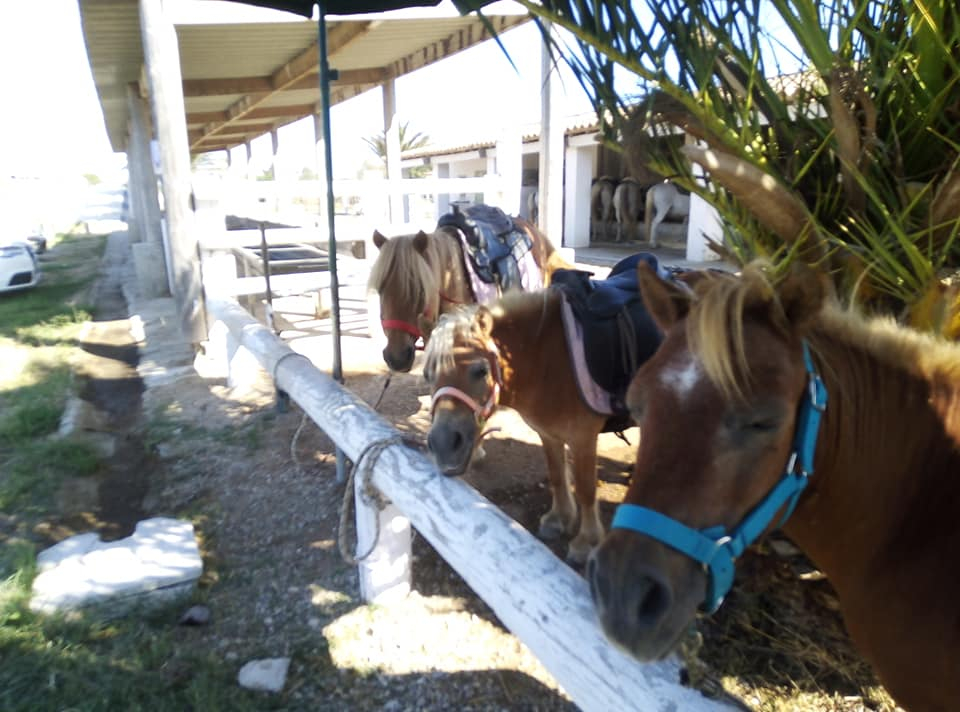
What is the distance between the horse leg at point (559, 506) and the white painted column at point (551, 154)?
289cm

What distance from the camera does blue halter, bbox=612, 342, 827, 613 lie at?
1109 mm

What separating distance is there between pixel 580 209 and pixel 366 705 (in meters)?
15.5

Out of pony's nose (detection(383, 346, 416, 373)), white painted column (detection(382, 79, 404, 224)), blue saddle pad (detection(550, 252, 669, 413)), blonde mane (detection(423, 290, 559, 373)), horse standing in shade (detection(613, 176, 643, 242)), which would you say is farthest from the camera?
horse standing in shade (detection(613, 176, 643, 242))

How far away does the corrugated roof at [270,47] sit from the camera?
626cm

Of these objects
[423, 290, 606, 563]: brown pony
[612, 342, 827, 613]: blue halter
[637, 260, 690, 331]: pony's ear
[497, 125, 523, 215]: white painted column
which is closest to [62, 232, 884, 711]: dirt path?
[423, 290, 606, 563]: brown pony

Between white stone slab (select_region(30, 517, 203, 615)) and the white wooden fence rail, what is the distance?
35.9 inches

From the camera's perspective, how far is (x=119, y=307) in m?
10.6

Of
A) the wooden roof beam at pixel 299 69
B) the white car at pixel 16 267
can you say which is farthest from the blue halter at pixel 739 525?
the white car at pixel 16 267

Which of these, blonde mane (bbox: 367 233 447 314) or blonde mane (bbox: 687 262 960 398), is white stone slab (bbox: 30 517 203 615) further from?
blonde mane (bbox: 687 262 960 398)

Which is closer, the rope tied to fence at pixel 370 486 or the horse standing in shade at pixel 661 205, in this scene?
the rope tied to fence at pixel 370 486

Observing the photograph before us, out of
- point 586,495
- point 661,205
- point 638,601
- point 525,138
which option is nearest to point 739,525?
point 638,601

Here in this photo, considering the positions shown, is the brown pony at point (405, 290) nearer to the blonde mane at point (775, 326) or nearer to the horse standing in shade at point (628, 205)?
the blonde mane at point (775, 326)

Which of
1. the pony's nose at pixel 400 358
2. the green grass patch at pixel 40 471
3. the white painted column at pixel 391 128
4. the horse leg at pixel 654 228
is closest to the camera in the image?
the green grass patch at pixel 40 471

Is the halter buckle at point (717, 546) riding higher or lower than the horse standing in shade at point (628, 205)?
lower
